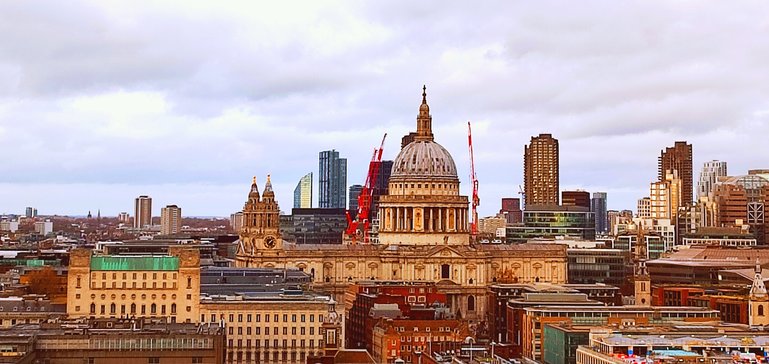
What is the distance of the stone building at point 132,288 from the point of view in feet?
598

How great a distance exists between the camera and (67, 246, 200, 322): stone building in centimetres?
18212

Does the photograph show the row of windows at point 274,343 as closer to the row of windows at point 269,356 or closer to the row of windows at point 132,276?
the row of windows at point 269,356

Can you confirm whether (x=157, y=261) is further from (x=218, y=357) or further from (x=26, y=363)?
(x=26, y=363)

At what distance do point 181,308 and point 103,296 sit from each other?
8753 millimetres

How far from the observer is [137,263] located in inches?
7229

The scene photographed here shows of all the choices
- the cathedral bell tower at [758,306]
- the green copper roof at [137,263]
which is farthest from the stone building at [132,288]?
the cathedral bell tower at [758,306]

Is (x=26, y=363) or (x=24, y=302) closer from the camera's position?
(x=26, y=363)

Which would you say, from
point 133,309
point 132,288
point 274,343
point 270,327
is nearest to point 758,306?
point 274,343

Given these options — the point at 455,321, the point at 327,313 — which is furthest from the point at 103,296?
the point at 455,321

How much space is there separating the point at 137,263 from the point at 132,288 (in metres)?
2.86

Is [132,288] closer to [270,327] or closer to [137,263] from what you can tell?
[137,263]

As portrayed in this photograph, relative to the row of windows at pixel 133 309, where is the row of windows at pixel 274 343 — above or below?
below

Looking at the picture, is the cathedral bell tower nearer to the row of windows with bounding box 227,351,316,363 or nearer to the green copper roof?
the row of windows with bounding box 227,351,316,363

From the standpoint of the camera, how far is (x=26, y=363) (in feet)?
425
